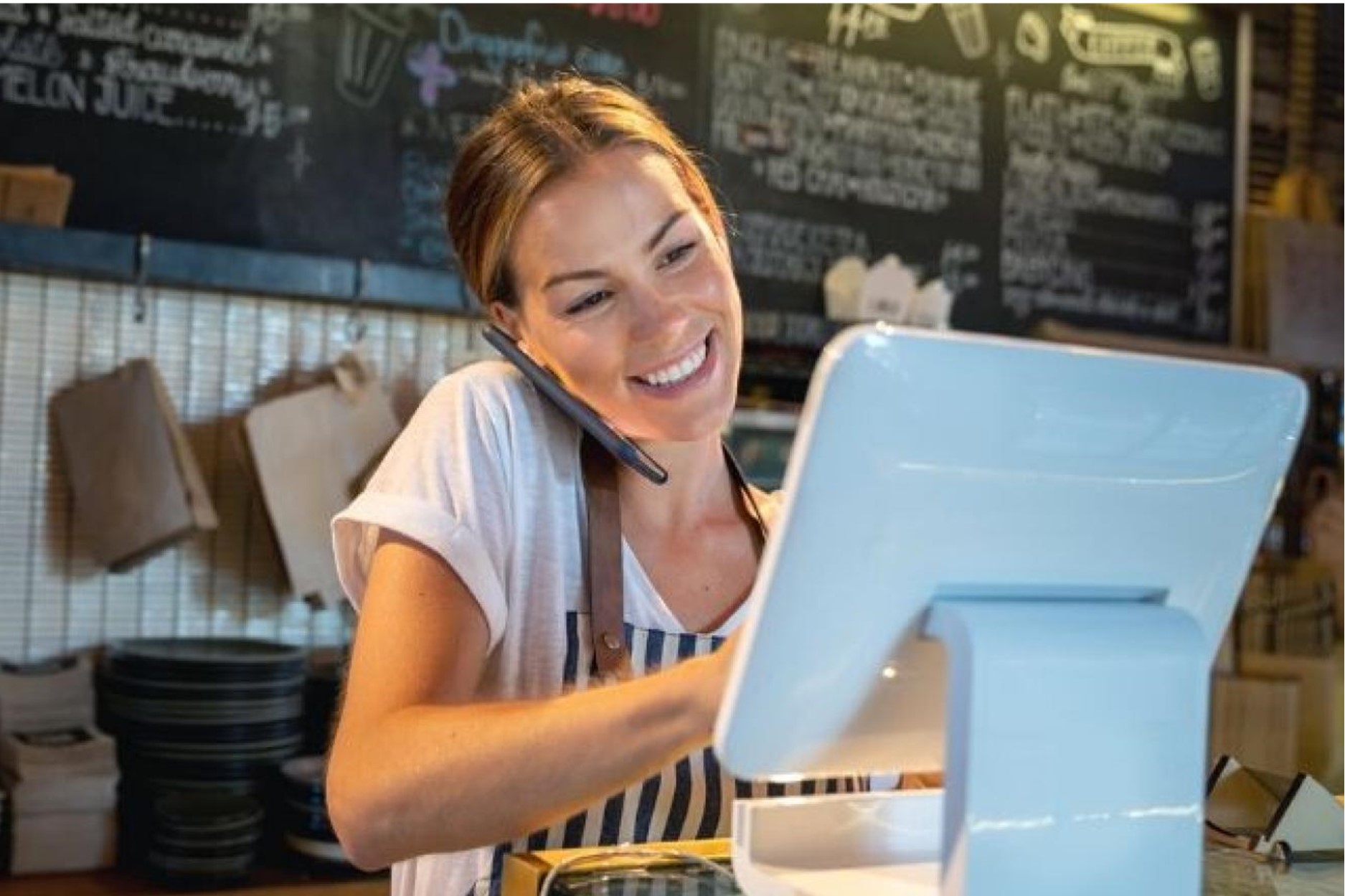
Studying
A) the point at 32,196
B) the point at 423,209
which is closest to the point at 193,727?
the point at 32,196

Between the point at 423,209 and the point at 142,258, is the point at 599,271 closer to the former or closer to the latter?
the point at 142,258

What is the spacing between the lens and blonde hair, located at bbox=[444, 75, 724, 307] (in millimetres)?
1481

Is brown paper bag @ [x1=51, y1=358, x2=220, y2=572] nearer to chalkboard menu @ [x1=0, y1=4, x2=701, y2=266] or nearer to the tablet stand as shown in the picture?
chalkboard menu @ [x1=0, y1=4, x2=701, y2=266]

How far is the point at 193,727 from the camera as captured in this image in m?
2.66

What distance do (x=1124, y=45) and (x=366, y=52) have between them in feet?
7.16

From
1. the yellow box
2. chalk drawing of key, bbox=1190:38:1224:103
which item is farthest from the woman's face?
chalk drawing of key, bbox=1190:38:1224:103

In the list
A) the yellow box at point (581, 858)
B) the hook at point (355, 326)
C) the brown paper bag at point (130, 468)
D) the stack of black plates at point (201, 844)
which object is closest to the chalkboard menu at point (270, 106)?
the hook at point (355, 326)

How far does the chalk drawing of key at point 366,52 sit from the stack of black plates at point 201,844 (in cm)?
149

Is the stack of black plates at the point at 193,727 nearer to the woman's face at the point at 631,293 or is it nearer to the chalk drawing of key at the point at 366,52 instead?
the chalk drawing of key at the point at 366,52

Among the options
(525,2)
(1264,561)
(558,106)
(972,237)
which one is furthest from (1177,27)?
(558,106)

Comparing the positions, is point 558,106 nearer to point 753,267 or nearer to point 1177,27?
point 753,267

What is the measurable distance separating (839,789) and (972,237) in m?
2.70

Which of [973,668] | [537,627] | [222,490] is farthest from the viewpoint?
[222,490]

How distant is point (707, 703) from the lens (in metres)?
0.94
